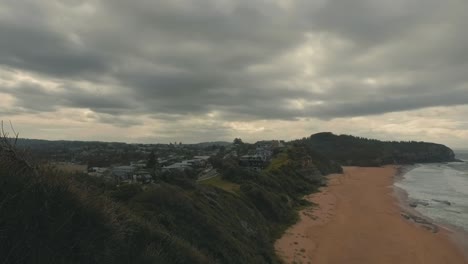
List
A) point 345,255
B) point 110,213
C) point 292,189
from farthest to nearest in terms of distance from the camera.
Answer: point 292,189 → point 345,255 → point 110,213

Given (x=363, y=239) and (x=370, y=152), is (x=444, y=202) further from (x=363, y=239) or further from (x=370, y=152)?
(x=370, y=152)

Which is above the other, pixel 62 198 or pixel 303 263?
pixel 62 198

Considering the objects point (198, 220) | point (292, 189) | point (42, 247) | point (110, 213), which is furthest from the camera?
point (292, 189)

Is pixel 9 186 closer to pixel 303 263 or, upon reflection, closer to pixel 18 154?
pixel 18 154

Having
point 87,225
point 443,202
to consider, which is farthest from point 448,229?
point 87,225

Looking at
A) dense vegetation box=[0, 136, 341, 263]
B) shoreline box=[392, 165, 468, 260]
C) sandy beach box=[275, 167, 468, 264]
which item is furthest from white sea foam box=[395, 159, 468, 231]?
Answer: dense vegetation box=[0, 136, 341, 263]

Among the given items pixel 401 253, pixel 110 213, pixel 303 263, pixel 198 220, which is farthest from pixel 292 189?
pixel 110 213

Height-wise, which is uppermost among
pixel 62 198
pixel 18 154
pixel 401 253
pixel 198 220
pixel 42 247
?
pixel 18 154
